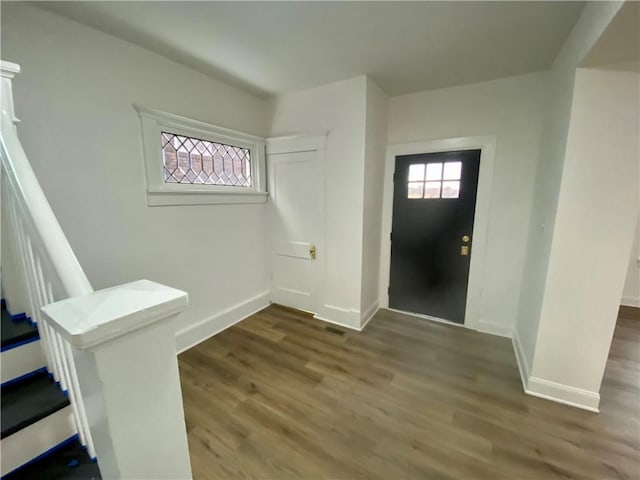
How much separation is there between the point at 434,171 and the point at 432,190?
0.68 feet

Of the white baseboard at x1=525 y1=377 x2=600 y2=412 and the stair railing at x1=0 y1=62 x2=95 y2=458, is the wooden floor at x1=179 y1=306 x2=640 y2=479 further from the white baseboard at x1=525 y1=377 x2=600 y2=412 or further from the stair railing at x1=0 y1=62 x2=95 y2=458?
the stair railing at x1=0 y1=62 x2=95 y2=458

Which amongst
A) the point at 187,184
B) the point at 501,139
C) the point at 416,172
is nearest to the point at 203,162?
the point at 187,184

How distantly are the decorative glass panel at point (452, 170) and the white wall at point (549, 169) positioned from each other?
656 millimetres

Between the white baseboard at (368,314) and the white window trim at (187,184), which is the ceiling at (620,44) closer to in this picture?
the white baseboard at (368,314)

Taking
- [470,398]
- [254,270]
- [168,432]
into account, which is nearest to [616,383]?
[470,398]

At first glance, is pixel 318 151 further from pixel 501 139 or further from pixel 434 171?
pixel 501 139

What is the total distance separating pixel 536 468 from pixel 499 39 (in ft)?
9.01

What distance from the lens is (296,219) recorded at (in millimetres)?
3178

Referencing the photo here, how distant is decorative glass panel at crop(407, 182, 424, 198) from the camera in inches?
118

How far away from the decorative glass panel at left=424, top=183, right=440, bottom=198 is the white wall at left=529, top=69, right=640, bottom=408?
123 centimetres

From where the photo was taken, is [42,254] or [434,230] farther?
Answer: [434,230]

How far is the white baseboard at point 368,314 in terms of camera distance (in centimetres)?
295

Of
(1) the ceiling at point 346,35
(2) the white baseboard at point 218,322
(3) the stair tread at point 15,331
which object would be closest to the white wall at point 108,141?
(2) the white baseboard at point 218,322

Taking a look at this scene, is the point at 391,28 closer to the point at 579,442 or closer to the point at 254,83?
the point at 254,83
